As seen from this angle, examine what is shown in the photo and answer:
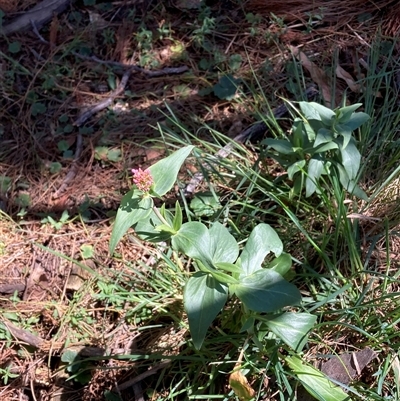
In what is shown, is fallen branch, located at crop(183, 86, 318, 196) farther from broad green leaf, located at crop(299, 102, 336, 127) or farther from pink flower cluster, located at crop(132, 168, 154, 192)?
pink flower cluster, located at crop(132, 168, 154, 192)

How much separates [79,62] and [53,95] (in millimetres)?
245

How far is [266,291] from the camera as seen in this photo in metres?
1.50

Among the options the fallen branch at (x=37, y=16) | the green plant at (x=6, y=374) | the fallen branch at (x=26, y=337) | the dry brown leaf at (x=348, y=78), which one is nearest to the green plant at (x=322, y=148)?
the dry brown leaf at (x=348, y=78)

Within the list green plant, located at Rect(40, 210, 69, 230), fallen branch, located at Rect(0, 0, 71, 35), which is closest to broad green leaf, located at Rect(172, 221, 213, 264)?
green plant, located at Rect(40, 210, 69, 230)

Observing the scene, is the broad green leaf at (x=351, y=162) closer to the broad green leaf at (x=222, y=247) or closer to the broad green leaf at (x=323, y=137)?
the broad green leaf at (x=323, y=137)

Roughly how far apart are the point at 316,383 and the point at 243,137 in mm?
1106

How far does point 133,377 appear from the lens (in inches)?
73.9

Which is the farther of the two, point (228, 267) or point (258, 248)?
point (258, 248)

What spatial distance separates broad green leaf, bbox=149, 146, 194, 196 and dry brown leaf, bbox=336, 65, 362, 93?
3.78 ft

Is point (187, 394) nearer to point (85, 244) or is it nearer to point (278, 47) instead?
point (85, 244)

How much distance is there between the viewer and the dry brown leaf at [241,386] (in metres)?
1.57

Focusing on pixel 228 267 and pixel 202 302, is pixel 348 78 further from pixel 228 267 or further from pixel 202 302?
pixel 202 302

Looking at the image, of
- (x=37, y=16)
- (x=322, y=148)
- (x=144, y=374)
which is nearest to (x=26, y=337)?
(x=144, y=374)

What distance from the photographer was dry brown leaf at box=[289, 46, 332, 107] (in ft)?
7.79
